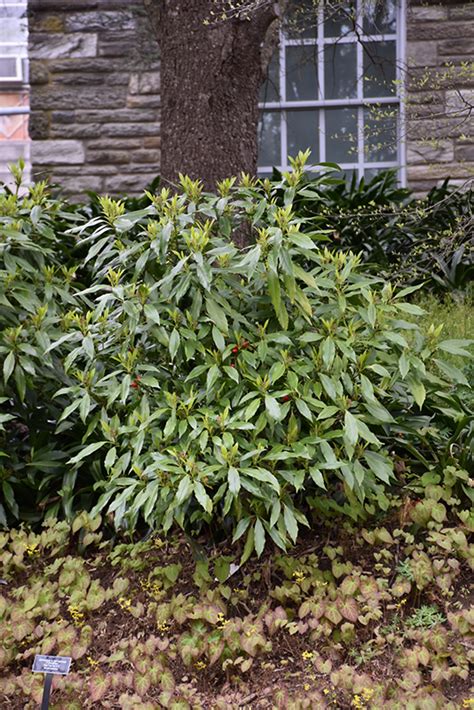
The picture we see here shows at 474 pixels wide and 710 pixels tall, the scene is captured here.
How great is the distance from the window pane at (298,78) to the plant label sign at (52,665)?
726 cm

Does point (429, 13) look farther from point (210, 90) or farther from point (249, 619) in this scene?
point (249, 619)

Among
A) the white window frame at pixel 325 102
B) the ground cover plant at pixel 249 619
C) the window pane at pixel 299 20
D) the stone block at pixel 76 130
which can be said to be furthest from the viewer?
the white window frame at pixel 325 102

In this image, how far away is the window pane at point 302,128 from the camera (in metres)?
8.87

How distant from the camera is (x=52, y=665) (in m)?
2.68

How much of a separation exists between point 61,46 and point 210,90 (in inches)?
170

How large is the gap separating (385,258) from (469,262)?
2.30 feet

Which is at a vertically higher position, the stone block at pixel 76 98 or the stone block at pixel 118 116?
the stone block at pixel 76 98

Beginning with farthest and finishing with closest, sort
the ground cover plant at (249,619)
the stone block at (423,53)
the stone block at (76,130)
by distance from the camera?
the stone block at (76,130) → the stone block at (423,53) → the ground cover plant at (249,619)

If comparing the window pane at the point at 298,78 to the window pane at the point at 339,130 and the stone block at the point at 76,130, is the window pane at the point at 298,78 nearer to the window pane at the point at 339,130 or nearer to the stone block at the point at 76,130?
the window pane at the point at 339,130

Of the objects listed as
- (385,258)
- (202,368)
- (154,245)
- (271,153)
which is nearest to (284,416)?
(202,368)

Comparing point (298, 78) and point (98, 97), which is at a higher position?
point (298, 78)

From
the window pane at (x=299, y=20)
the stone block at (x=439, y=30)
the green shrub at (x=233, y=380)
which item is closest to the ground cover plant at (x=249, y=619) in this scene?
the green shrub at (x=233, y=380)

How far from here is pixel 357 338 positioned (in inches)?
136

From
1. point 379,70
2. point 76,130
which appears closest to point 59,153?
point 76,130
